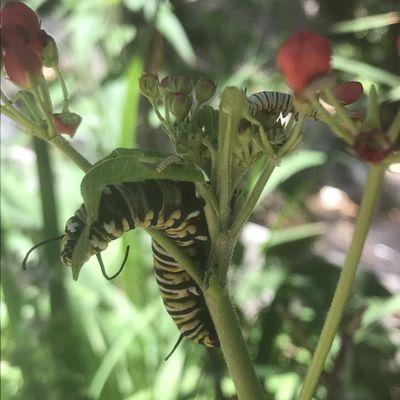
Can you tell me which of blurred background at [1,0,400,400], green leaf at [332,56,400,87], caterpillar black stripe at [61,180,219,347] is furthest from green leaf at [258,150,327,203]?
caterpillar black stripe at [61,180,219,347]

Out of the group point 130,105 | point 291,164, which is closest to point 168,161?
point 130,105

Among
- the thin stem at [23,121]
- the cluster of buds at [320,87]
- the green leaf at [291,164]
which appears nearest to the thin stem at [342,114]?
the cluster of buds at [320,87]

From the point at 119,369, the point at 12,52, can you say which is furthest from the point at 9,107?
the point at 119,369

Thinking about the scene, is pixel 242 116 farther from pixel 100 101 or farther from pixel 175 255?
pixel 100 101

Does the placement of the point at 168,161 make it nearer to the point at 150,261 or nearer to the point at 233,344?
the point at 233,344

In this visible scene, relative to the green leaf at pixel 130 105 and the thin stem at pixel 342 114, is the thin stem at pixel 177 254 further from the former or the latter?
the green leaf at pixel 130 105
